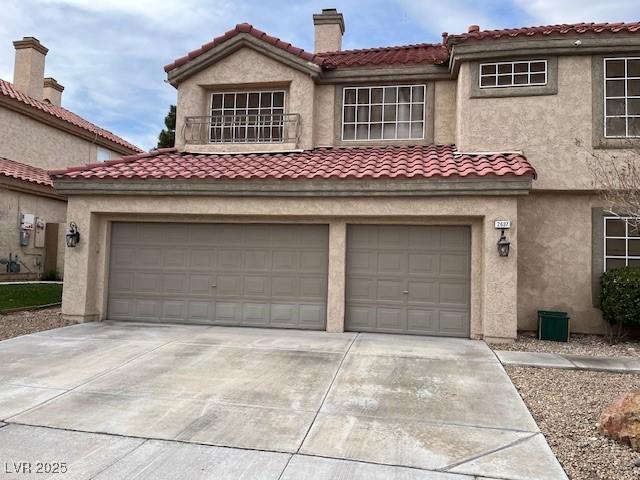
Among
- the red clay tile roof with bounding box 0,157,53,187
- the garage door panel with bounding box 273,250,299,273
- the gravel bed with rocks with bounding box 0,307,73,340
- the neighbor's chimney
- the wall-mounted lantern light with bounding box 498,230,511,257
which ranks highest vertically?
the neighbor's chimney

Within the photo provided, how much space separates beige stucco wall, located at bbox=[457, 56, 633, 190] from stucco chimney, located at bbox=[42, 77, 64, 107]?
71.3 feet

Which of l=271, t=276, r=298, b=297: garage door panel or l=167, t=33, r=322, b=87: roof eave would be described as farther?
l=167, t=33, r=322, b=87: roof eave

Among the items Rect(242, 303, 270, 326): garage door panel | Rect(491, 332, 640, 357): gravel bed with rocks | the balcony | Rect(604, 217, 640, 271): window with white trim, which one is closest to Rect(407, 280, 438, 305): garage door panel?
Rect(491, 332, 640, 357): gravel bed with rocks

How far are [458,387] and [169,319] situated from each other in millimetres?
7143

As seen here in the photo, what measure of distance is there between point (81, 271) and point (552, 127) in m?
11.3

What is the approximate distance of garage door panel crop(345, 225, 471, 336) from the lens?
33.1ft

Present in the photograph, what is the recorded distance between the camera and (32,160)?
1925 centimetres

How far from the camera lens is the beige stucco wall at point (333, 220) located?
9.46 metres

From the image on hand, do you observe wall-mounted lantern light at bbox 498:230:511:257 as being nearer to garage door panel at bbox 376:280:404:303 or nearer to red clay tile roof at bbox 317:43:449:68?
garage door panel at bbox 376:280:404:303

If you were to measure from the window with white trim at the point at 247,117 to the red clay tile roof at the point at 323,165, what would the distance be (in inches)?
31.5

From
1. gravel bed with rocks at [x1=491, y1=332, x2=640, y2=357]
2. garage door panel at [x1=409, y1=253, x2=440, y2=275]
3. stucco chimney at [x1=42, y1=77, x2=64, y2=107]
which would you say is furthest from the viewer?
stucco chimney at [x1=42, y1=77, x2=64, y2=107]

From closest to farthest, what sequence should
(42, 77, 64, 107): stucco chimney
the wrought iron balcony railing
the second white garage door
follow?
the second white garage door → the wrought iron balcony railing → (42, 77, 64, 107): stucco chimney

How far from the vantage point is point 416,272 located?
10250 millimetres

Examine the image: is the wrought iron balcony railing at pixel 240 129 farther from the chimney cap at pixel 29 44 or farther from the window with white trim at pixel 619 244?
the chimney cap at pixel 29 44
